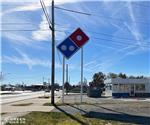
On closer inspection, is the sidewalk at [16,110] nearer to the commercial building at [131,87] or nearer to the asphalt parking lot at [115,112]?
the asphalt parking lot at [115,112]

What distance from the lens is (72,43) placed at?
24.2m

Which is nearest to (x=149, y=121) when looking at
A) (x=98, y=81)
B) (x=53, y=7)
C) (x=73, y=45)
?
(x=73, y=45)

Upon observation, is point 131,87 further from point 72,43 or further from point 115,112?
point 115,112

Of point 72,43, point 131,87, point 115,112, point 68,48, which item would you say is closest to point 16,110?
point 68,48

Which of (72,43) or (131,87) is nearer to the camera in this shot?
(72,43)

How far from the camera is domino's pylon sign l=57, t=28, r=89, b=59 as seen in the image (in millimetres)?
24109

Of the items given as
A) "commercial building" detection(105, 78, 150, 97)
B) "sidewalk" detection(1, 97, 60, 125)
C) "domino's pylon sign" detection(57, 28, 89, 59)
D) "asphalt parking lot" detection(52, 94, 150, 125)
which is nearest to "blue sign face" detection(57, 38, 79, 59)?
"domino's pylon sign" detection(57, 28, 89, 59)

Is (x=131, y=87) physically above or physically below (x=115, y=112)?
above

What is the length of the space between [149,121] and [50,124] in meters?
4.49

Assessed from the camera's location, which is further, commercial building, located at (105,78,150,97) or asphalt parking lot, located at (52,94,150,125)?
commercial building, located at (105,78,150,97)

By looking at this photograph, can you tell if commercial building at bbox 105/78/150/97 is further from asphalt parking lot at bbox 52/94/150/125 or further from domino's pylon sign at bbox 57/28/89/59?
domino's pylon sign at bbox 57/28/89/59

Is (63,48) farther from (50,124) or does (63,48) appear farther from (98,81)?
(98,81)

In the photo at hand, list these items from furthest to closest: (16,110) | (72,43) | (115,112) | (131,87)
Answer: (131,87) < (72,43) < (16,110) < (115,112)

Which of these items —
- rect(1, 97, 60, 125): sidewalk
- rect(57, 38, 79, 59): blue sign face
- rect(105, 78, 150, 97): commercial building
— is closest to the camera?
rect(1, 97, 60, 125): sidewalk
